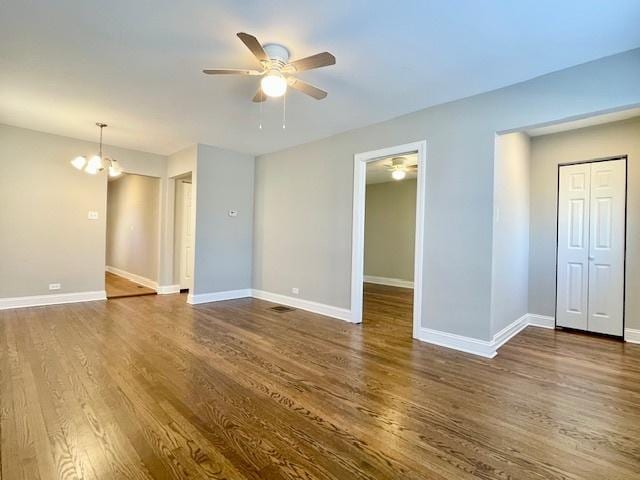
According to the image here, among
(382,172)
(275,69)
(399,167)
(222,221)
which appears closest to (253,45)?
(275,69)

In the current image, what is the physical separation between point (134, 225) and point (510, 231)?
24.6ft

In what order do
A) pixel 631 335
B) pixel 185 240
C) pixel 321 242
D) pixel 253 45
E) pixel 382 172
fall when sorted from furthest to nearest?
pixel 382 172 < pixel 185 240 < pixel 321 242 < pixel 631 335 < pixel 253 45

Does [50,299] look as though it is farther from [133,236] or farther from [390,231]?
[390,231]

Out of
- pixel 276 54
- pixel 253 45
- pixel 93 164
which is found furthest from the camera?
pixel 93 164

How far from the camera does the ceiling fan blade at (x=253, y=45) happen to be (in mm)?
2011

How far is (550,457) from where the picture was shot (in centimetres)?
172

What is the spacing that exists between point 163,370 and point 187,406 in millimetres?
708

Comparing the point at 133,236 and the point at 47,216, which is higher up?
the point at 47,216

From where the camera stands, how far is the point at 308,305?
5043 mm

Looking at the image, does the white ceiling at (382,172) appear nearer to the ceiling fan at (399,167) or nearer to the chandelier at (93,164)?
the ceiling fan at (399,167)

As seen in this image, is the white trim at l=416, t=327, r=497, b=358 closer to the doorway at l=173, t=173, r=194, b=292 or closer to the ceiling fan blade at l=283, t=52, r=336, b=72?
the ceiling fan blade at l=283, t=52, r=336, b=72

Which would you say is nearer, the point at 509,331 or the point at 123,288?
the point at 509,331

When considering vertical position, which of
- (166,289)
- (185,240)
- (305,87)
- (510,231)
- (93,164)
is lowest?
(166,289)

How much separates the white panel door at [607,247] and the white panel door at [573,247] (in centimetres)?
6
